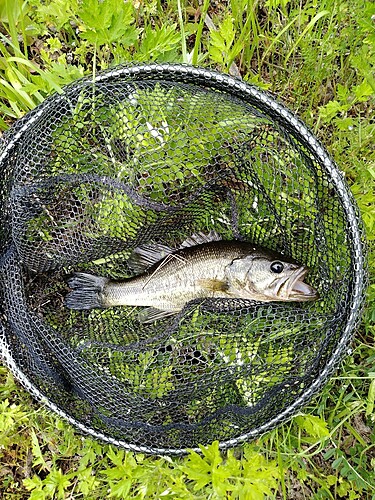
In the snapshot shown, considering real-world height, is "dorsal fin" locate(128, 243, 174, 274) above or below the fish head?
above

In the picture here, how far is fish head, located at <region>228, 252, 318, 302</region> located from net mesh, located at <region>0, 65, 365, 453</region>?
0.24 ft

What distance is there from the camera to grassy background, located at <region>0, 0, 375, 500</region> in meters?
2.51

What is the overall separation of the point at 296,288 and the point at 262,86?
1063mm

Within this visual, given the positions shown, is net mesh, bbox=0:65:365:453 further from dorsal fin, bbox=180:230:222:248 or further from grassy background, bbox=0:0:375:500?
grassy background, bbox=0:0:375:500

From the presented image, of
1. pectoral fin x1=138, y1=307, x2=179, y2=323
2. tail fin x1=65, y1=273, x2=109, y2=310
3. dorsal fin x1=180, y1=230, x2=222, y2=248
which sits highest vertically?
dorsal fin x1=180, y1=230, x2=222, y2=248

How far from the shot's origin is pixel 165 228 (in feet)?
8.64

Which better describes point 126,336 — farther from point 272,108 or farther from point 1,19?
point 1,19

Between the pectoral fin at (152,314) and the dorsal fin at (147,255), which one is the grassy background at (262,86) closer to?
the pectoral fin at (152,314)

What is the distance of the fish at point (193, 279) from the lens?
2.40m

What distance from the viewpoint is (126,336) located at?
2625 millimetres

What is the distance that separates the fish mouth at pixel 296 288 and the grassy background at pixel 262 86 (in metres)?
0.42

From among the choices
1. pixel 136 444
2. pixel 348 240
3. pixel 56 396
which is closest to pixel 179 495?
pixel 136 444

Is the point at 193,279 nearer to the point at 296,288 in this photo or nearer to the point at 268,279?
the point at 268,279

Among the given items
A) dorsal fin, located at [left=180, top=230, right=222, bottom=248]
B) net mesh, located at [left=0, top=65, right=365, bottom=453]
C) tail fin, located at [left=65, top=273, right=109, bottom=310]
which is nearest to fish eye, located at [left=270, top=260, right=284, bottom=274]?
net mesh, located at [left=0, top=65, right=365, bottom=453]
